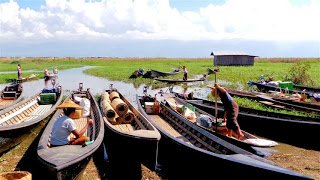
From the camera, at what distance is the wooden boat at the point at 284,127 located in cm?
1235

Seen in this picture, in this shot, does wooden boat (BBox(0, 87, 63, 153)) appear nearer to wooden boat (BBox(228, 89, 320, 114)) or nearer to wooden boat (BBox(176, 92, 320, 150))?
wooden boat (BBox(176, 92, 320, 150))

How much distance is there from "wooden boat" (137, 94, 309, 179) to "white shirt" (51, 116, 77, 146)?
2.78 metres

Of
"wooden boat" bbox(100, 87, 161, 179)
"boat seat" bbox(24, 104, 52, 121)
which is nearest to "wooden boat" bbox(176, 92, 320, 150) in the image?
"wooden boat" bbox(100, 87, 161, 179)

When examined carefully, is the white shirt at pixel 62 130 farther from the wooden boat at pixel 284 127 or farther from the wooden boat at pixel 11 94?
the wooden boat at pixel 11 94

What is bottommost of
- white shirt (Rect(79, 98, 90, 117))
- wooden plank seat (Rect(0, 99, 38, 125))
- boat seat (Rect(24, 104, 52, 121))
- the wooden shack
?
boat seat (Rect(24, 104, 52, 121))

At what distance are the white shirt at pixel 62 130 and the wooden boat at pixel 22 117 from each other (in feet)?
8.11

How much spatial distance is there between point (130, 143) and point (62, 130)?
1.76 meters

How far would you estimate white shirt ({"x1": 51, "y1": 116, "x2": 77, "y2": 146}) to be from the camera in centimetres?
820

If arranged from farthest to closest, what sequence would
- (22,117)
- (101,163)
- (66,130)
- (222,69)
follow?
(222,69) → (22,117) → (101,163) → (66,130)

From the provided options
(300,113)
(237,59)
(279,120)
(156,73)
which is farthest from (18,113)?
(237,59)

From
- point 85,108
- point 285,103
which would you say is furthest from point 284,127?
point 85,108

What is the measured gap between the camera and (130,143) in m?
9.05

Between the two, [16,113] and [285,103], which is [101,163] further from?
[285,103]

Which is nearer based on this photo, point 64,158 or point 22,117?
point 64,158
